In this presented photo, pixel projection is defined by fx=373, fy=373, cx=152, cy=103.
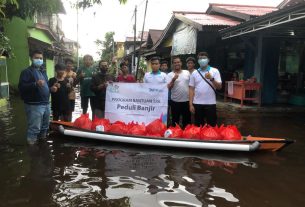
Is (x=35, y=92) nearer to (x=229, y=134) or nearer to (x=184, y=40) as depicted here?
(x=229, y=134)

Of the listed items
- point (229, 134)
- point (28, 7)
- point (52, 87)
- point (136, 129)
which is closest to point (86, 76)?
point (52, 87)

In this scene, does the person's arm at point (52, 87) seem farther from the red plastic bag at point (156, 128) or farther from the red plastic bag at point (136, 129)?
the red plastic bag at point (156, 128)

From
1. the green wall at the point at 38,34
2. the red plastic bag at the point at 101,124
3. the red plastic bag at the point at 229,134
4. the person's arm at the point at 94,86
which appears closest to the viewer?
the red plastic bag at the point at 229,134

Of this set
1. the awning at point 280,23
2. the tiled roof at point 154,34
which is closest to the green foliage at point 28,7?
the awning at point 280,23

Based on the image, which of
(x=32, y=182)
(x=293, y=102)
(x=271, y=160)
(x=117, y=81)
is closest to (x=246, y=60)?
(x=293, y=102)

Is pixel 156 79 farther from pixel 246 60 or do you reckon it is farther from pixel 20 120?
pixel 246 60

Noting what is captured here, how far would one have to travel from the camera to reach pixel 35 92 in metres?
7.02

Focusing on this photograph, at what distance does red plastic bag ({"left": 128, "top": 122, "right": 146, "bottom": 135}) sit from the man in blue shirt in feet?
5.67

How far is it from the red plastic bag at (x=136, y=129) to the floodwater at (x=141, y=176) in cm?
30

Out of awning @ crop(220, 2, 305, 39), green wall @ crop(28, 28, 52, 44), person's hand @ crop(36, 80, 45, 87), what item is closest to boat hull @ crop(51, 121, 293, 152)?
person's hand @ crop(36, 80, 45, 87)

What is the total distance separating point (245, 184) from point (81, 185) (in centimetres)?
224

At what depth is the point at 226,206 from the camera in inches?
171

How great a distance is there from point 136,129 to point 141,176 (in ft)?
6.34

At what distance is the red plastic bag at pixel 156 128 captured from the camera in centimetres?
716
